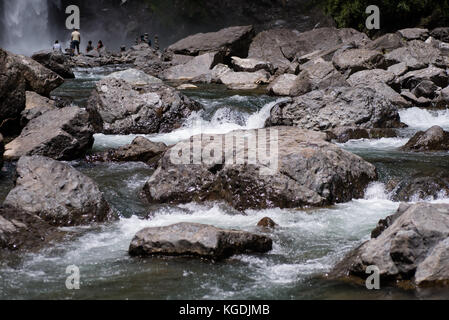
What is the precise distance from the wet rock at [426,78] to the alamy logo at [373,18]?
47.1ft

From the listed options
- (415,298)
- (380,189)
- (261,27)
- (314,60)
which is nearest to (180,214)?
(380,189)

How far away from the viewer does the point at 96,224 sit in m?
8.27

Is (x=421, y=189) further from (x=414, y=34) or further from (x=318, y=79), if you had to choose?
(x=414, y=34)

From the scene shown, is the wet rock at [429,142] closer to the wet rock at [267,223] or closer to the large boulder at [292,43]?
the wet rock at [267,223]

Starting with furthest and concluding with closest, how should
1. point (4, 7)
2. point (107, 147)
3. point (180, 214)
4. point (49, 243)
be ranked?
point (4, 7) → point (107, 147) → point (180, 214) → point (49, 243)

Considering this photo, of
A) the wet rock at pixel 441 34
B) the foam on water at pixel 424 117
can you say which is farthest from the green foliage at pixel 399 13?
the foam on water at pixel 424 117

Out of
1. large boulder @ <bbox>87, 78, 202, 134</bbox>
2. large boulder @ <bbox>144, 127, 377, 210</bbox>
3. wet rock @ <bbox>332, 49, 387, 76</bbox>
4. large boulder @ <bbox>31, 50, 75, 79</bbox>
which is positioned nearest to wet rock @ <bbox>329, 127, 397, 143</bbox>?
large boulder @ <bbox>144, 127, 377, 210</bbox>

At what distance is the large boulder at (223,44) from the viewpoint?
28078 millimetres

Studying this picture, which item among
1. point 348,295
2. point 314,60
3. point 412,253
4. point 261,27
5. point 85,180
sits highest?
point 261,27

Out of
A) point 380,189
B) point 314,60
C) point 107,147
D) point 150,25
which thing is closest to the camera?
point 380,189

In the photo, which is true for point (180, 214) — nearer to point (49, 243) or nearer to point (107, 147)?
point (49, 243)

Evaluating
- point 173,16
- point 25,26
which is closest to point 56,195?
point 25,26

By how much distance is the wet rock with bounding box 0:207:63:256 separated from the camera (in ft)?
23.7

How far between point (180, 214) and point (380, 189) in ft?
11.3
